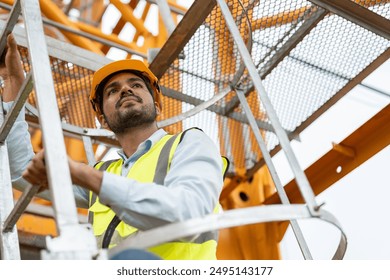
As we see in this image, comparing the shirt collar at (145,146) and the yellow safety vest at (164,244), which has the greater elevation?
the shirt collar at (145,146)

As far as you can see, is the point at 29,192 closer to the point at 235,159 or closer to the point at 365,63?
the point at 365,63

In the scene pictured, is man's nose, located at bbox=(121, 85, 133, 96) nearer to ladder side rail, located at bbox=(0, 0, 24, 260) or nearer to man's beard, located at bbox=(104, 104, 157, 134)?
man's beard, located at bbox=(104, 104, 157, 134)

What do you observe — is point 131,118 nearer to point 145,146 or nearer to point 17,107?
point 145,146

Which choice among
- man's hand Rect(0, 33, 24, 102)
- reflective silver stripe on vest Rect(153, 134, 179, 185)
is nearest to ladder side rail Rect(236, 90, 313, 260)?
reflective silver stripe on vest Rect(153, 134, 179, 185)

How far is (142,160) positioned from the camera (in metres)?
3.46

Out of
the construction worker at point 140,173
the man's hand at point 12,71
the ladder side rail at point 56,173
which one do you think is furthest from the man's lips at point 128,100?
the ladder side rail at point 56,173

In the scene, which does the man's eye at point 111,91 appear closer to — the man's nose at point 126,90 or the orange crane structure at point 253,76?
the man's nose at point 126,90

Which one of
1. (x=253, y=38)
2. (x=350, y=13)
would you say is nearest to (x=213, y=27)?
(x=253, y=38)

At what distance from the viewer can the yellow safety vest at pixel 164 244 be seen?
306 cm

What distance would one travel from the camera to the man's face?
3.79 m

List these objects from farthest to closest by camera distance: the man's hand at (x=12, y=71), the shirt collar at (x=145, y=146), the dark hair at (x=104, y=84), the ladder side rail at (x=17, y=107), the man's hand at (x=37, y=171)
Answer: the dark hair at (x=104, y=84), the man's hand at (x=12, y=71), the shirt collar at (x=145, y=146), the ladder side rail at (x=17, y=107), the man's hand at (x=37, y=171)

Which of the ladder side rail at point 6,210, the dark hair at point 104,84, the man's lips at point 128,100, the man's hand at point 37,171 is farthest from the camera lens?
the dark hair at point 104,84

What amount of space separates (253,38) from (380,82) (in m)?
1.94

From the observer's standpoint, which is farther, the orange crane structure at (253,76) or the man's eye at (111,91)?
the orange crane structure at (253,76)
